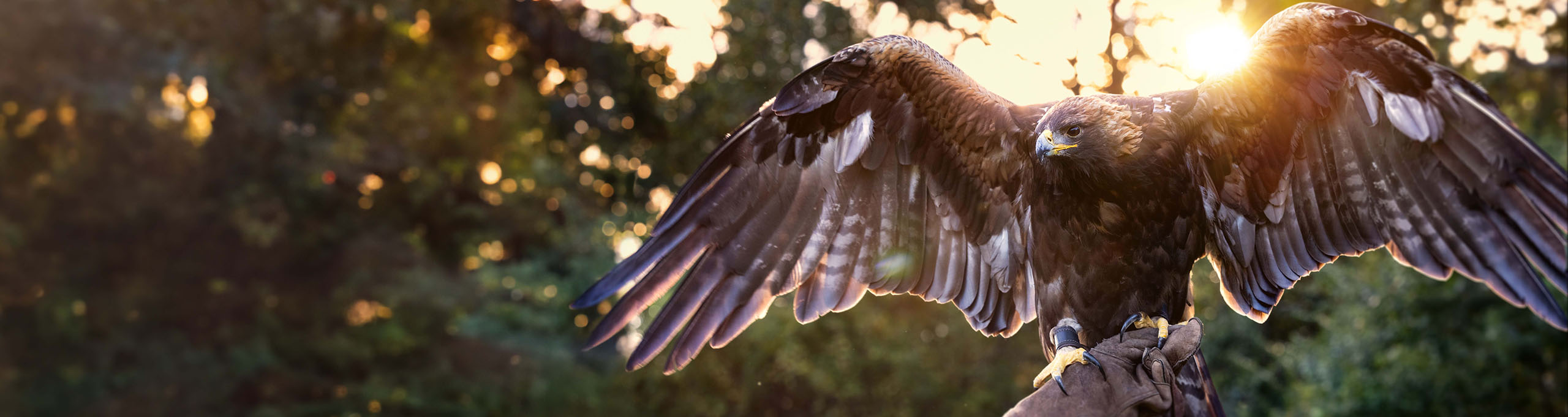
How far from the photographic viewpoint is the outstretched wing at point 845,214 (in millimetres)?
3625

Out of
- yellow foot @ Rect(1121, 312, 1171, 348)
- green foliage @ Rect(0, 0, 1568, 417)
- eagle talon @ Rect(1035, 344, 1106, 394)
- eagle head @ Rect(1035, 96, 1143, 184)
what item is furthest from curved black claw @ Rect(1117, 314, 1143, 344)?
green foliage @ Rect(0, 0, 1568, 417)

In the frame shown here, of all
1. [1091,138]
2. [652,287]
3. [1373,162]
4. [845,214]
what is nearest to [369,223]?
[652,287]

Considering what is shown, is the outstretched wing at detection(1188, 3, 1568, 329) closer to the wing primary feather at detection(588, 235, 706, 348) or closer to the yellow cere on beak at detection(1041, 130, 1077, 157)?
the yellow cere on beak at detection(1041, 130, 1077, 157)

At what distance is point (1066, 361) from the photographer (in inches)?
125

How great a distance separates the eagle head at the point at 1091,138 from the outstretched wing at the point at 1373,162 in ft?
0.88

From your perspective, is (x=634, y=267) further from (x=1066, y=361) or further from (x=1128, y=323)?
(x=1128, y=323)

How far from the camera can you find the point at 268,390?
1488 centimetres

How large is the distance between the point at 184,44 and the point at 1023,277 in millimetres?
13412

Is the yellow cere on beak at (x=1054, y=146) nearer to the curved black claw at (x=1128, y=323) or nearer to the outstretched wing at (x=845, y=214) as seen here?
the outstretched wing at (x=845, y=214)

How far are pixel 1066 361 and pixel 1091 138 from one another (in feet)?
2.22

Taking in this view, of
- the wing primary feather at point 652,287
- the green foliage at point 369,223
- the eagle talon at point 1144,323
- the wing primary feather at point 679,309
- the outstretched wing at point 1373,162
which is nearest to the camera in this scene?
the outstretched wing at point 1373,162

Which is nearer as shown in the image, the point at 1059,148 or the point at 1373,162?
the point at 1059,148

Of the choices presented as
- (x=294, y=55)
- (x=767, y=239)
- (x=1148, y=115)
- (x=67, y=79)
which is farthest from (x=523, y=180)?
(x=1148, y=115)

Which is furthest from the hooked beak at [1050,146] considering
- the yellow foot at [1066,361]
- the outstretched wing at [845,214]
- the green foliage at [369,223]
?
the green foliage at [369,223]
